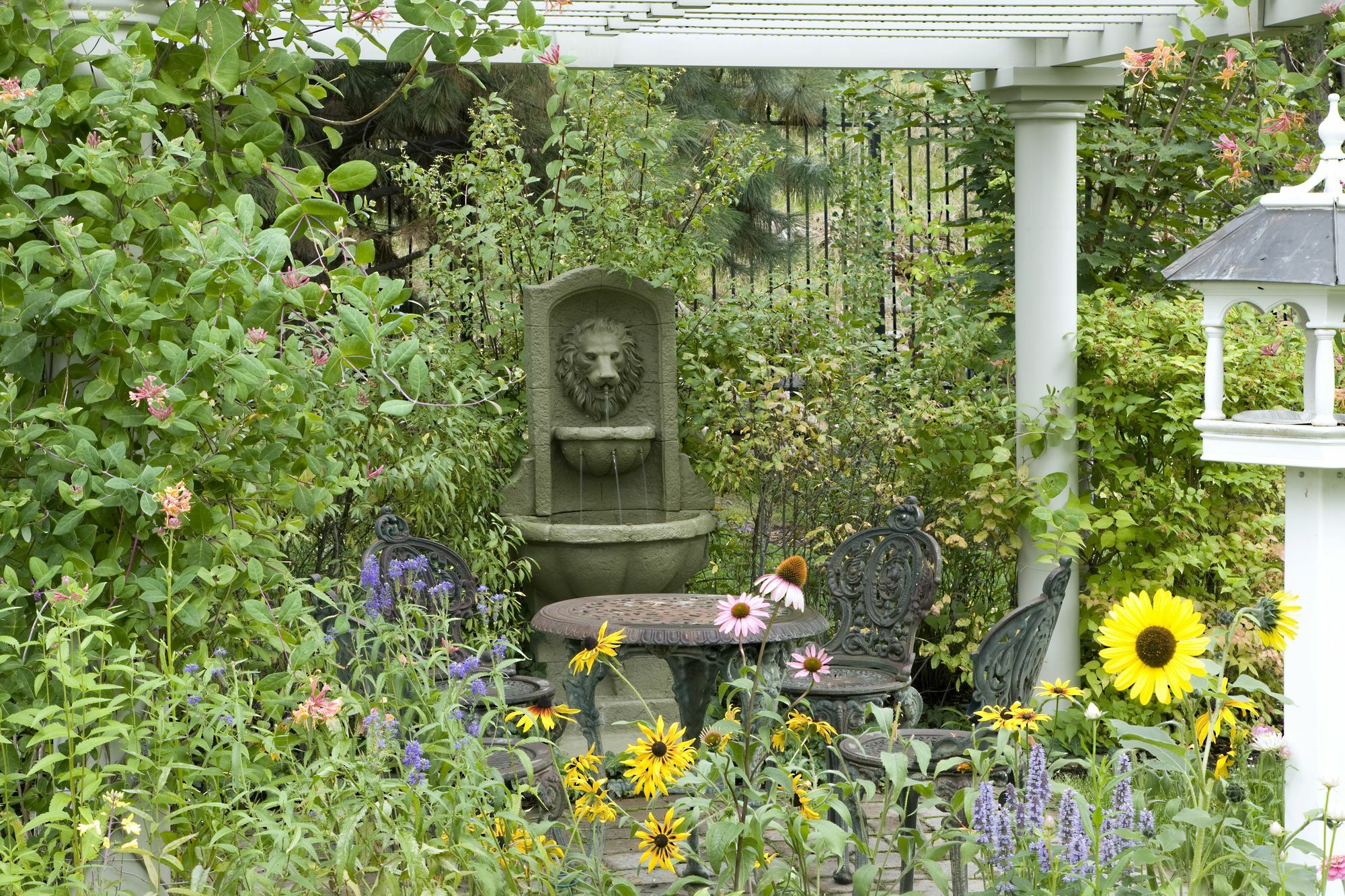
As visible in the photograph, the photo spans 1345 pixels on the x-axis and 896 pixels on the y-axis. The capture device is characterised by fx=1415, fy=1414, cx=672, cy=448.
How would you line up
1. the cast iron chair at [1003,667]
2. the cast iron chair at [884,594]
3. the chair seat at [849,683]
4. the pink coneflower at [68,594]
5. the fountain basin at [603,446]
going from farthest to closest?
the fountain basin at [603,446] → the cast iron chair at [884,594] → the chair seat at [849,683] → the cast iron chair at [1003,667] → the pink coneflower at [68,594]

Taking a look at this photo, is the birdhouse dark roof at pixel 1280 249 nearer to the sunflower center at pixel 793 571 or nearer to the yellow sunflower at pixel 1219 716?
the yellow sunflower at pixel 1219 716

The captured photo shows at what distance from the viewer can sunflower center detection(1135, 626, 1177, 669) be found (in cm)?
199

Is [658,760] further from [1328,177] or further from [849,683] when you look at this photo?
[849,683]

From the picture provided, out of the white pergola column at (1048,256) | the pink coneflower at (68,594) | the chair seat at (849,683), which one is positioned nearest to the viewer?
the pink coneflower at (68,594)

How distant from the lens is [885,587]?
4609mm

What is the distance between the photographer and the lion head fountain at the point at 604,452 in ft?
18.5

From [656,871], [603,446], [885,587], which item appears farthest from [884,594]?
[603,446]

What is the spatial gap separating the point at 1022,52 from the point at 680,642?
2568 mm

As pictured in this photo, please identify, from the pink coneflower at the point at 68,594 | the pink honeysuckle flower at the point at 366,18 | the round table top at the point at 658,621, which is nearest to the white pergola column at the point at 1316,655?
the round table top at the point at 658,621

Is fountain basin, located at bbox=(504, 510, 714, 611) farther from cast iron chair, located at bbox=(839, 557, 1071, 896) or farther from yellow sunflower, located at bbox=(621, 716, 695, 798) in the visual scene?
yellow sunflower, located at bbox=(621, 716, 695, 798)

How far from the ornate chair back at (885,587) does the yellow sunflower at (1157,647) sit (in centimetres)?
244

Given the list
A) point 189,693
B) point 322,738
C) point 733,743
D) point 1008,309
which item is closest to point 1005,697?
point 733,743

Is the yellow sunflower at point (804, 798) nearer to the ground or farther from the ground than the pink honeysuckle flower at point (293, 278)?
nearer to the ground

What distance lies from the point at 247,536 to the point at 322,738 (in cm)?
37
